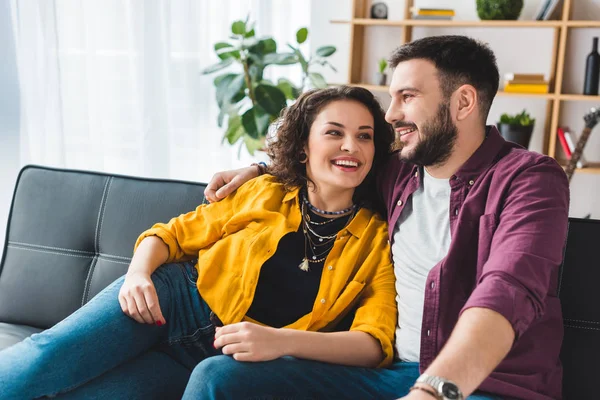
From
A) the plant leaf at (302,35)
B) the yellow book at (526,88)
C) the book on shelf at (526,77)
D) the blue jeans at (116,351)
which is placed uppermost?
the plant leaf at (302,35)

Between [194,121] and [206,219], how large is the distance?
2.45 metres

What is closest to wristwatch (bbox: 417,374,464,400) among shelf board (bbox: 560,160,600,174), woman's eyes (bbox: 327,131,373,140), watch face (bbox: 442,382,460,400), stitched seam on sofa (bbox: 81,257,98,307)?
watch face (bbox: 442,382,460,400)

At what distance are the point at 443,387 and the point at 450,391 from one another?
13 millimetres

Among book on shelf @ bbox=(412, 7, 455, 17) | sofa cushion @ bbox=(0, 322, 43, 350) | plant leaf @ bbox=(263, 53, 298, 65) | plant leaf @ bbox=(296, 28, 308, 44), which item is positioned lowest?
sofa cushion @ bbox=(0, 322, 43, 350)

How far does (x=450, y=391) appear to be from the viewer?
43.1 inches

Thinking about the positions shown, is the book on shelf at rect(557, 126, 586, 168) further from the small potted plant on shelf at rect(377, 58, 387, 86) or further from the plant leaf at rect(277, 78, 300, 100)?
the plant leaf at rect(277, 78, 300, 100)

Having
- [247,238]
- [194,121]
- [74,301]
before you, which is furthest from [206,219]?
[194,121]

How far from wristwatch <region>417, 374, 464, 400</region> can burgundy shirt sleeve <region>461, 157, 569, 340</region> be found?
0.54ft

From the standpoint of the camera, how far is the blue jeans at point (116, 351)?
59.2 inches

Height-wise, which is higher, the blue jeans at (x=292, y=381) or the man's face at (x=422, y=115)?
the man's face at (x=422, y=115)

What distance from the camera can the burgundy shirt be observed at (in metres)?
1.29

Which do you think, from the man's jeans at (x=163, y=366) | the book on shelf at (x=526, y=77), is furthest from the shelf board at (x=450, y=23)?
the man's jeans at (x=163, y=366)

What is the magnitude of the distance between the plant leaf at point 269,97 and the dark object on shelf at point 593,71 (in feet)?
5.28

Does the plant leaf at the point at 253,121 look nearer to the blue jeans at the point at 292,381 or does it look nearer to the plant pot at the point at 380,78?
the plant pot at the point at 380,78
